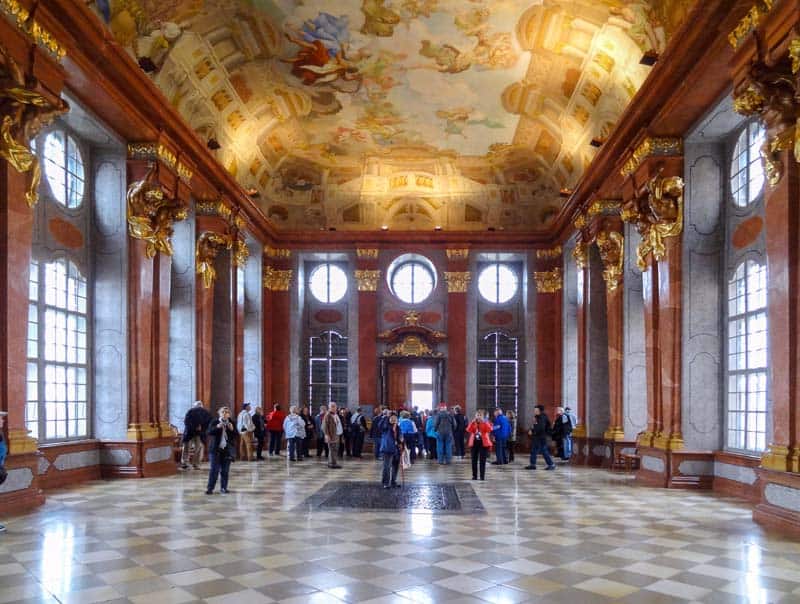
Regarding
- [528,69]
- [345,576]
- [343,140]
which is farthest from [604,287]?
[345,576]

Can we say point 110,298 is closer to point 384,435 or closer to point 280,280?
point 384,435

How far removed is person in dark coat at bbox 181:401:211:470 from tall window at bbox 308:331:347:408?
10008 mm

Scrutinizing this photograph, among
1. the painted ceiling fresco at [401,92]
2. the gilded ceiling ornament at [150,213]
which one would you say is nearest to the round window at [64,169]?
the gilded ceiling ornament at [150,213]

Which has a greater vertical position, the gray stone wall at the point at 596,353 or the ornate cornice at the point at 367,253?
the ornate cornice at the point at 367,253

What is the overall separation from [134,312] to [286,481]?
15.5 ft

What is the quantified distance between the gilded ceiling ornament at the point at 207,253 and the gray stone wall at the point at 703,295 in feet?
39.7

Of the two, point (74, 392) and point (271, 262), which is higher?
point (271, 262)

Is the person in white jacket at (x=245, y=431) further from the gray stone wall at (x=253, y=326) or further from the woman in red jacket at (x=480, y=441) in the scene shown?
the woman in red jacket at (x=480, y=441)

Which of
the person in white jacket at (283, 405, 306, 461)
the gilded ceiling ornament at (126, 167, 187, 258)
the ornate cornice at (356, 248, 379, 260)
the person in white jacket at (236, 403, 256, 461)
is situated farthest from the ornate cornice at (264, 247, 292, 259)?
the gilded ceiling ornament at (126, 167, 187, 258)

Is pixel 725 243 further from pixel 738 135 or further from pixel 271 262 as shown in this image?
Answer: pixel 271 262

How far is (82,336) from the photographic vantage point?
1531 centimetres

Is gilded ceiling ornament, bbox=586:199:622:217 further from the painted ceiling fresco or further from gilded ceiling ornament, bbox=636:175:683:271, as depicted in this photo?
gilded ceiling ornament, bbox=636:175:683:271

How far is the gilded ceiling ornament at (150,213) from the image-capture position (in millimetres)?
15703

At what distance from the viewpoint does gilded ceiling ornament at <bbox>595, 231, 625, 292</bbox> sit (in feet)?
62.2
